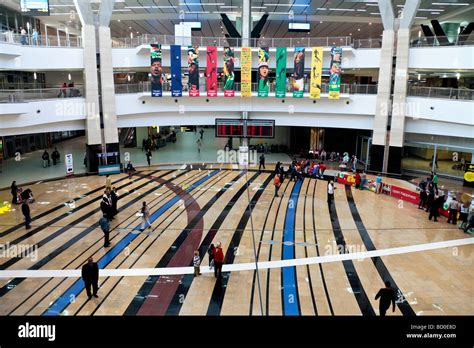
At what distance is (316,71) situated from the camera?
85.7 ft

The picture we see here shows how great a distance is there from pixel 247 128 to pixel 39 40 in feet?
44.8

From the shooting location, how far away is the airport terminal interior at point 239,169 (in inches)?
436

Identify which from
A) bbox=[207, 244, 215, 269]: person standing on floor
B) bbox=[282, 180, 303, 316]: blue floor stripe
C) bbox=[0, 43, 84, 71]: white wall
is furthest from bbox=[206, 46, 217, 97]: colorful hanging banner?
bbox=[207, 244, 215, 269]: person standing on floor

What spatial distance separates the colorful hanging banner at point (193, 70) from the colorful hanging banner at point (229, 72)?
188cm

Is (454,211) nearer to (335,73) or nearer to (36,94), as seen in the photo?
(335,73)

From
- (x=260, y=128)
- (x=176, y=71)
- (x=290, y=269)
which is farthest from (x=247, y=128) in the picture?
(x=290, y=269)

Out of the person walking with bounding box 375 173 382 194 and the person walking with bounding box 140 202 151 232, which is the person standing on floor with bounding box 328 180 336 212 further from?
the person walking with bounding box 140 202 151 232

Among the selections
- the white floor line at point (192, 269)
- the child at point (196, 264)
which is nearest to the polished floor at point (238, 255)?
the white floor line at point (192, 269)

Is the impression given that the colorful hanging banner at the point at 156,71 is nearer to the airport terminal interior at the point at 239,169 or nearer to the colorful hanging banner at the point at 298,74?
the airport terminal interior at the point at 239,169

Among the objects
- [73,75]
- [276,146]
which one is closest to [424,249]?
[276,146]

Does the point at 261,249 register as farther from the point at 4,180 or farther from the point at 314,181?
the point at 4,180

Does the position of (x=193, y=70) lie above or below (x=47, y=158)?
above
